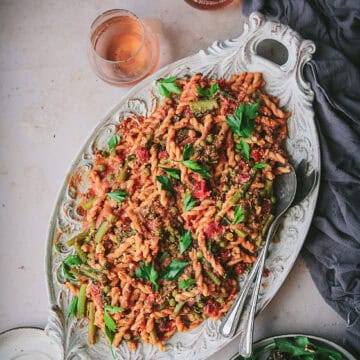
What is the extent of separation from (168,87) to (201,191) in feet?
1.55

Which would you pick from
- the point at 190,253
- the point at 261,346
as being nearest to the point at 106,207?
the point at 190,253

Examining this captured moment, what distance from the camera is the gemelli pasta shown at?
205cm

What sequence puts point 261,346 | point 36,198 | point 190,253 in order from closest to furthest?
1. point 190,253
2. point 261,346
3. point 36,198

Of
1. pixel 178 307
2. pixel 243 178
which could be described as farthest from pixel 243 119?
pixel 178 307

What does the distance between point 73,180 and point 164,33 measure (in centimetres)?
80

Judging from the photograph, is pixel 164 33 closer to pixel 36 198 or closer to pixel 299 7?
pixel 299 7

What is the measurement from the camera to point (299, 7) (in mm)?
2279

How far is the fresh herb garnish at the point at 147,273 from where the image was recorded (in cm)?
203

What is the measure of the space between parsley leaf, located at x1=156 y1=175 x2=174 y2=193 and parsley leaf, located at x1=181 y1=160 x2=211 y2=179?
91 millimetres

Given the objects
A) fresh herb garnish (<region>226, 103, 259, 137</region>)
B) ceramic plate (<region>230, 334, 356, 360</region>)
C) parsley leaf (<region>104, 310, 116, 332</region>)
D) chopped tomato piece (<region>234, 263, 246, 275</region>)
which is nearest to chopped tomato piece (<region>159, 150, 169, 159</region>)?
fresh herb garnish (<region>226, 103, 259, 137</region>)

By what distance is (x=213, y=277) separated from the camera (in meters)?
2.06

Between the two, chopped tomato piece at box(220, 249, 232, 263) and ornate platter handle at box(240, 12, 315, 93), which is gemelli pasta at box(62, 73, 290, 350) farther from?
ornate platter handle at box(240, 12, 315, 93)

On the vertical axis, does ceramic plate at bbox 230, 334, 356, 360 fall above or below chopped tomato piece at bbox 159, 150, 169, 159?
below

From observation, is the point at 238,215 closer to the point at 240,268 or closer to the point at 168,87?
the point at 240,268
